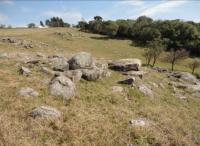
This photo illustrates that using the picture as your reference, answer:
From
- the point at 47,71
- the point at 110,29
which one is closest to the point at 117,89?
the point at 47,71

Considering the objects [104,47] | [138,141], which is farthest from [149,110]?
[104,47]

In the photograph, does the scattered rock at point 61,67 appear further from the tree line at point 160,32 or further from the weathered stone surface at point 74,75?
the tree line at point 160,32

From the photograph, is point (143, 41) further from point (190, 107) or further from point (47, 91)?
point (47, 91)

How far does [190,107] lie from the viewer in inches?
853

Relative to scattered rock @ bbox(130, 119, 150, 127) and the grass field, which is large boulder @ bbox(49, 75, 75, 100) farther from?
scattered rock @ bbox(130, 119, 150, 127)

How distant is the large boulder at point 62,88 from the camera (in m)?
16.5

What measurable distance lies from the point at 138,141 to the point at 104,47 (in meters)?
74.2

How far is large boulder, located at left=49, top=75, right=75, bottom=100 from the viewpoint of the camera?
16.5m

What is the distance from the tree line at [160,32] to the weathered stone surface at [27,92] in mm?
67116

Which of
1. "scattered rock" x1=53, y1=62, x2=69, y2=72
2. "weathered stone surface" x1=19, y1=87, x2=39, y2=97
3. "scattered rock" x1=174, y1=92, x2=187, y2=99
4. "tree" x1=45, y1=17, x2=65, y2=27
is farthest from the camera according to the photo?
"tree" x1=45, y1=17, x2=65, y2=27

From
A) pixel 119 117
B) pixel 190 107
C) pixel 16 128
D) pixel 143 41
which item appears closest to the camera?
pixel 16 128

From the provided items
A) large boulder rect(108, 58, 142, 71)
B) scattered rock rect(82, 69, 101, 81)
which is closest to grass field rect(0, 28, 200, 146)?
scattered rock rect(82, 69, 101, 81)

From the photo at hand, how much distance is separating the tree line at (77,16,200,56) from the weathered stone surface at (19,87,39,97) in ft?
220

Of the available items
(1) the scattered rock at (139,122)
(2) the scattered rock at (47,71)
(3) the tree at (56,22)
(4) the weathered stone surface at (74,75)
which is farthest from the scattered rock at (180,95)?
(3) the tree at (56,22)
